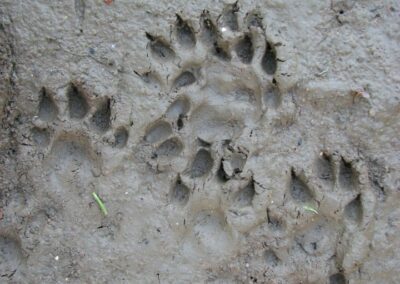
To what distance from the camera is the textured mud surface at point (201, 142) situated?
1.85m

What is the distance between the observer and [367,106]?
73.3 inches

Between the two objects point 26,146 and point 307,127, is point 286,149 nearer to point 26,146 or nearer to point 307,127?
point 307,127

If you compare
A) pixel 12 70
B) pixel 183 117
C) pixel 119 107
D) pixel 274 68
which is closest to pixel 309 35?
pixel 274 68

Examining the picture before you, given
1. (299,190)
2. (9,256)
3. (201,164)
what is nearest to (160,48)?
(201,164)

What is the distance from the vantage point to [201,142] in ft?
6.12

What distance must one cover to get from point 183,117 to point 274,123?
0.24 m

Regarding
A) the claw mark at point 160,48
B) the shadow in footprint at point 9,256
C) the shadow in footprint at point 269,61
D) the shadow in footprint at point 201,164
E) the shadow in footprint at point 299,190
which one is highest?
the shadow in footprint at point 269,61

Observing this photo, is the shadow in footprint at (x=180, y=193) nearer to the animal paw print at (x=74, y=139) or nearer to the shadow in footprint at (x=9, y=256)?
the animal paw print at (x=74, y=139)

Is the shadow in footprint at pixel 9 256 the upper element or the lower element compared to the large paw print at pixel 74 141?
lower

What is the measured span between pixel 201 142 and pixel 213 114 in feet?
0.27

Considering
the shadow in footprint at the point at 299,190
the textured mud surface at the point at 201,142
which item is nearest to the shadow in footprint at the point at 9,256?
the textured mud surface at the point at 201,142

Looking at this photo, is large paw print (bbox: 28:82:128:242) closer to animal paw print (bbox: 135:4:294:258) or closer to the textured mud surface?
the textured mud surface

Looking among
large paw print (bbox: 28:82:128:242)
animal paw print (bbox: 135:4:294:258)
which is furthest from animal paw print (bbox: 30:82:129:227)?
animal paw print (bbox: 135:4:294:258)

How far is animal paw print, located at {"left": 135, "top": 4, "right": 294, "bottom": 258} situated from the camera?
1.85 m
